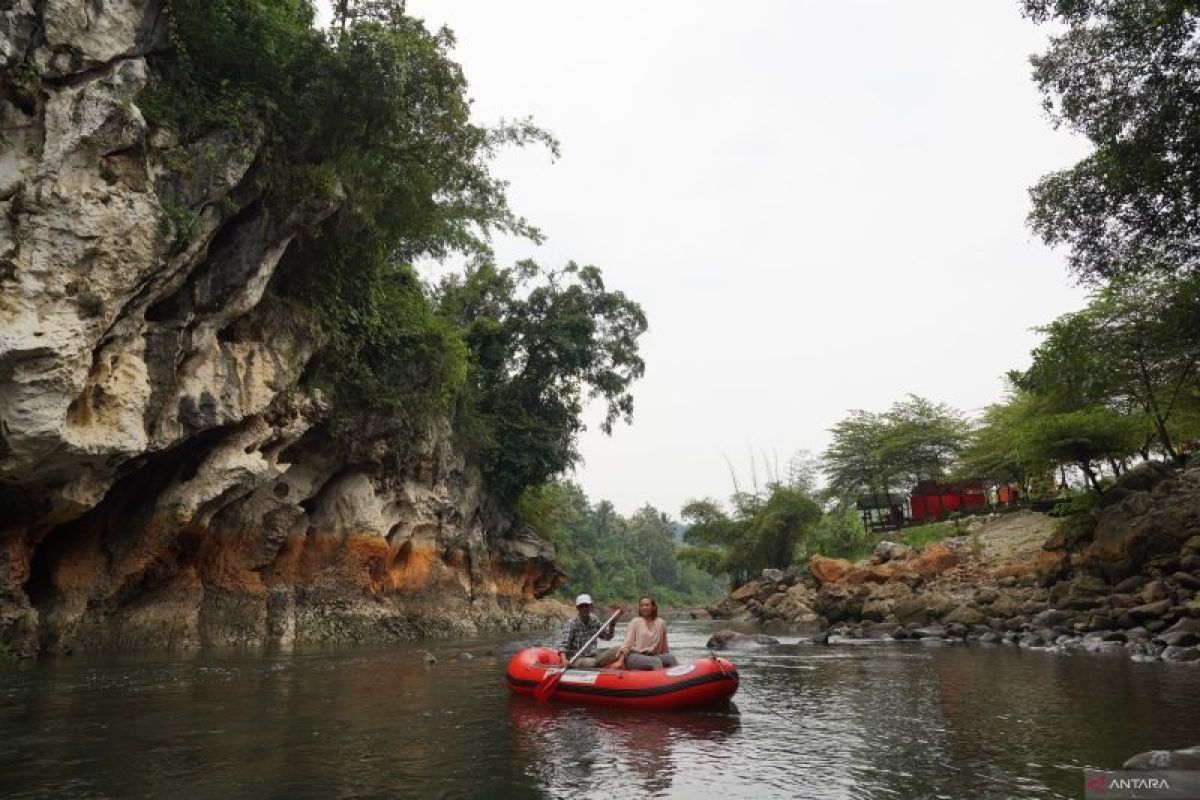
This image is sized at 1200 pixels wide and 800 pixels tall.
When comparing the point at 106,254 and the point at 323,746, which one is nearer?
the point at 323,746

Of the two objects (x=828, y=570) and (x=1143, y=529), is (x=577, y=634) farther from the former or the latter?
(x=828, y=570)

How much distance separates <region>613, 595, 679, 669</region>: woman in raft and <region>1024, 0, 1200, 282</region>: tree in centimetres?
950

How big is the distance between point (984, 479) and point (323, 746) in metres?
34.9

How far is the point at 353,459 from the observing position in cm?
1994

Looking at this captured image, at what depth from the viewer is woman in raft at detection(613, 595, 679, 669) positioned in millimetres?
8969

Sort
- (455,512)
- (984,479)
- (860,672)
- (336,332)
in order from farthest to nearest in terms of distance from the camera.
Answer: (984,479) → (455,512) → (336,332) → (860,672)

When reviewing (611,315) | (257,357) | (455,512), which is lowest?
(455,512)

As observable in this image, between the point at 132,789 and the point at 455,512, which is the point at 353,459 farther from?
the point at 132,789

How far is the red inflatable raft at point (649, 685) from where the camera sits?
8031 millimetres

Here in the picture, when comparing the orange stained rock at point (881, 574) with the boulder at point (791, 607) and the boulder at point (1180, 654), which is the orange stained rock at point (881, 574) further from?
the boulder at point (1180, 654)

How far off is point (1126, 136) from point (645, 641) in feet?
33.4

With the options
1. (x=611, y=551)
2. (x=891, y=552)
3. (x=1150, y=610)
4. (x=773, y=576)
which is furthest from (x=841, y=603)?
(x=611, y=551)

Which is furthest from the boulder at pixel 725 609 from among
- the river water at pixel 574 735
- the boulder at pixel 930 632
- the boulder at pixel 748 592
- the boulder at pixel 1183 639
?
the river water at pixel 574 735

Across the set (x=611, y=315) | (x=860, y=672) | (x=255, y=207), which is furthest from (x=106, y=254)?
(x=611, y=315)
